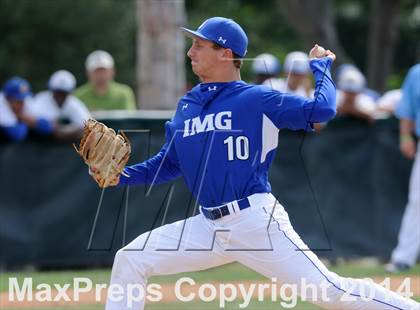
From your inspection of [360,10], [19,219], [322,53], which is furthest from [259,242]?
[360,10]

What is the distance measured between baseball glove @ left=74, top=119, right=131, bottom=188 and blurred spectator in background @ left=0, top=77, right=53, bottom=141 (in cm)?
504

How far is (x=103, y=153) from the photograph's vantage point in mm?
6379

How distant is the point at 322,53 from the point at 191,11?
2468cm

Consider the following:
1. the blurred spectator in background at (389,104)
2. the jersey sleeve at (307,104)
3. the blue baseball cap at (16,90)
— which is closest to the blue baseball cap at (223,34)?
the jersey sleeve at (307,104)

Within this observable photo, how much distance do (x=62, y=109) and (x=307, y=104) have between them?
618 centimetres

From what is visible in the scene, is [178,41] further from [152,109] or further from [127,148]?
[127,148]

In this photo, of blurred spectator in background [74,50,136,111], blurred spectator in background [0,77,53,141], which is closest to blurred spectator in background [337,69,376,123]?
blurred spectator in background [74,50,136,111]

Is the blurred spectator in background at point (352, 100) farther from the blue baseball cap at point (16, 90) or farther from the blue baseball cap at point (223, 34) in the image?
the blue baseball cap at point (223, 34)

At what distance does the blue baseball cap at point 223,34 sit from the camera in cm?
643

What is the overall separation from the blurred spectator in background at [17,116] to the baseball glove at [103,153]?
504 cm

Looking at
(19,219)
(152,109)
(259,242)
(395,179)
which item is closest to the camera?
(259,242)

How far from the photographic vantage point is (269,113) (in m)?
6.18

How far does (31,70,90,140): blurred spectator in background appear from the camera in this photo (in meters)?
11.6

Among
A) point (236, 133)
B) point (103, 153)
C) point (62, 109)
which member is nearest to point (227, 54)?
point (236, 133)
